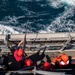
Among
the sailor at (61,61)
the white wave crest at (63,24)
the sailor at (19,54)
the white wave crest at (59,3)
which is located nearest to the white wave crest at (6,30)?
the white wave crest at (63,24)

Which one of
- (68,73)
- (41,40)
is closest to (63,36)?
(41,40)

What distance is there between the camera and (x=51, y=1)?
3466cm

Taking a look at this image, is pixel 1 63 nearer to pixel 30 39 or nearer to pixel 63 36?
pixel 30 39

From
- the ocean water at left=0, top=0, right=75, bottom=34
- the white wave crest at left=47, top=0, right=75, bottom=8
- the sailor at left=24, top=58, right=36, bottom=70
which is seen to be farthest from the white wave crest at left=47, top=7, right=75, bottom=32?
the sailor at left=24, top=58, right=36, bottom=70

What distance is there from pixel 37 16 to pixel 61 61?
50.3 ft

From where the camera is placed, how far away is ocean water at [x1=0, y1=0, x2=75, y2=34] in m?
30.2

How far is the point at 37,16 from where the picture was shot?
3216cm

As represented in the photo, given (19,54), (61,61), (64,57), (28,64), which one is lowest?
(28,64)

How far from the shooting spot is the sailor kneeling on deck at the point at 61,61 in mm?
17136

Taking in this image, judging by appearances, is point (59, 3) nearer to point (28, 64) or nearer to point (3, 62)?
point (28, 64)

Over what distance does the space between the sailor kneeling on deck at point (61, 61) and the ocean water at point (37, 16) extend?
1191 centimetres

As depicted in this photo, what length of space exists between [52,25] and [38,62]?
41.4 ft

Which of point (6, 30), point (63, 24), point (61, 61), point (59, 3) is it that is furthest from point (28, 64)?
point (59, 3)

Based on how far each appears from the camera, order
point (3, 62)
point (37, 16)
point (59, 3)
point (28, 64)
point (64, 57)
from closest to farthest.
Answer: point (3, 62) → point (64, 57) → point (28, 64) → point (37, 16) → point (59, 3)
